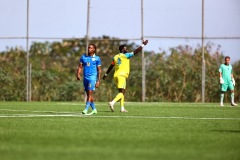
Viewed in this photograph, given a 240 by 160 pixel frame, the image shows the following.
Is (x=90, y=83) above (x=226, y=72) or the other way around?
the other way around

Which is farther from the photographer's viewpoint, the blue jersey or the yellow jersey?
the yellow jersey

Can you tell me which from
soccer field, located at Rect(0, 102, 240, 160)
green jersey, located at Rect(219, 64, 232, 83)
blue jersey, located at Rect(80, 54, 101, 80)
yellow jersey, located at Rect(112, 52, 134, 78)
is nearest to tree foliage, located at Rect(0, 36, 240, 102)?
green jersey, located at Rect(219, 64, 232, 83)

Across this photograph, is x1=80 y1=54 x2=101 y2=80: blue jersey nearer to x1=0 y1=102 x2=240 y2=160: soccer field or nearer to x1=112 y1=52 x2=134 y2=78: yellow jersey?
x1=112 y1=52 x2=134 y2=78: yellow jersey

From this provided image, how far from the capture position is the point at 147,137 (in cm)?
1234

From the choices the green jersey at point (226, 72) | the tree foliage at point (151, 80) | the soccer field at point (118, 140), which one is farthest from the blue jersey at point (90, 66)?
the tree foliage at point (151, 80)

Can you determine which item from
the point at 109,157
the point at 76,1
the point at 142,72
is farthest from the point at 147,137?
the point at 76,1

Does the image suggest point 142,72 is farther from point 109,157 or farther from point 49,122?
point 109,157

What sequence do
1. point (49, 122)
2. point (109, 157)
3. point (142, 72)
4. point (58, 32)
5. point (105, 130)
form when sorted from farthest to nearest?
point (58, 32)
point (142, 72)
point (49, 122)
point (105, 130)
point (109, 157)

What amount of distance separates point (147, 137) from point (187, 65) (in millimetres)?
24712

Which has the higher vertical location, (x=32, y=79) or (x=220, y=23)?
(x=220, y=23)

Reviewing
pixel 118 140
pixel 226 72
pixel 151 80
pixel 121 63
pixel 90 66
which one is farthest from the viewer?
pixel 151 80

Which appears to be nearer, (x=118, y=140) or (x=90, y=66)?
(x=118, y=140)

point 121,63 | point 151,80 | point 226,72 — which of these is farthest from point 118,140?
point 151,80

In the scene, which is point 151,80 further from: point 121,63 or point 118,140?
point 118,140
